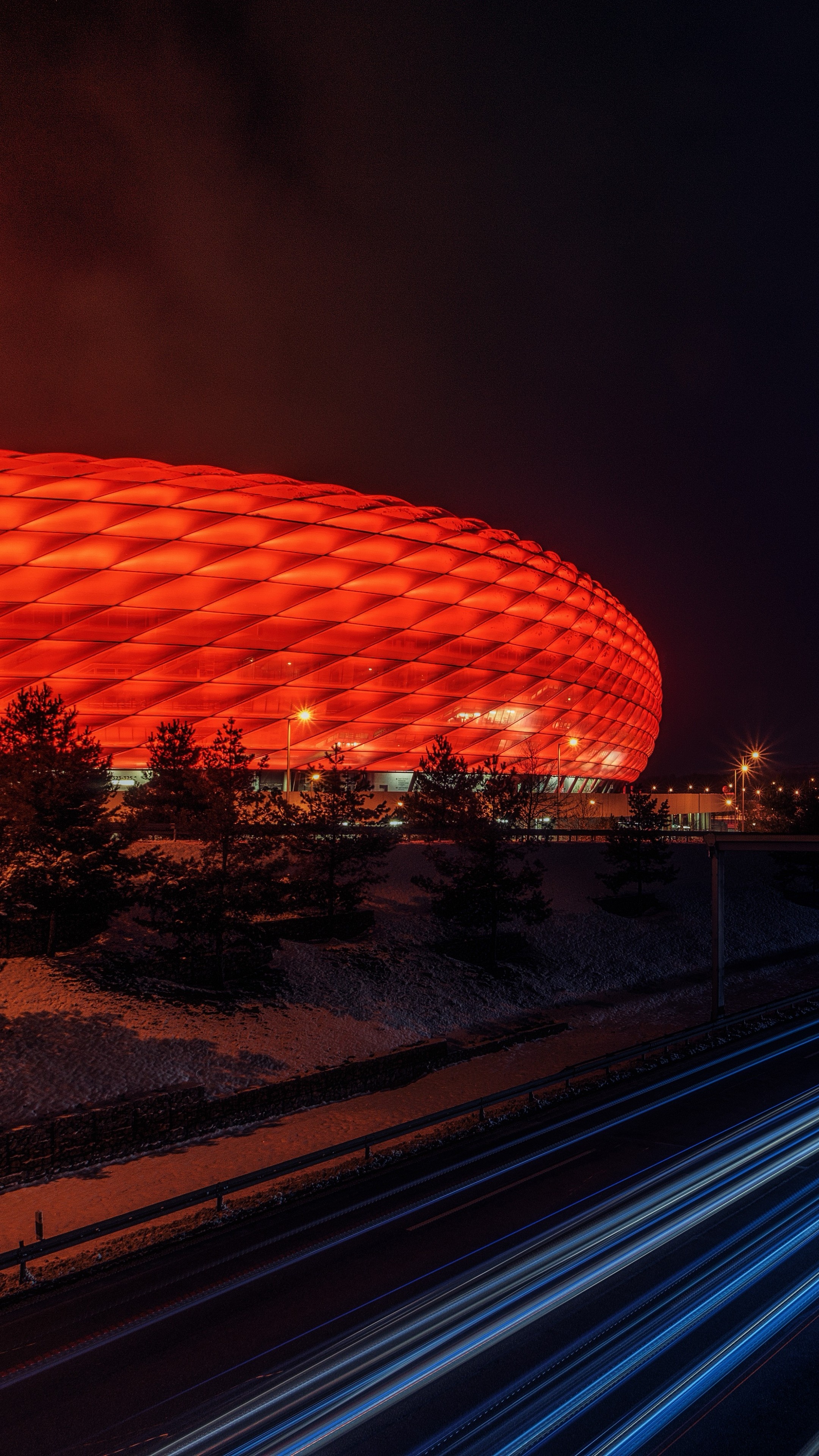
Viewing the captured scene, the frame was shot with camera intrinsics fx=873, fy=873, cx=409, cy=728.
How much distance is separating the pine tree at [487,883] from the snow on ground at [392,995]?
1.12 m

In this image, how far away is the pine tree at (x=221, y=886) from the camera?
802 inches

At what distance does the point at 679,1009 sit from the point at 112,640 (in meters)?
33.0

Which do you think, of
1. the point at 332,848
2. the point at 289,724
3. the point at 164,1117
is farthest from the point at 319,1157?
the point at 289,724

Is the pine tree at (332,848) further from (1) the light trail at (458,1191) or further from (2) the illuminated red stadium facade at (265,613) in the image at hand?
(2) the illuminated red stadium facade at (265,613)

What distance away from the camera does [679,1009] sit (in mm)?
24984

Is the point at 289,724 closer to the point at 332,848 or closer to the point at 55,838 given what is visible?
the point at 332,848

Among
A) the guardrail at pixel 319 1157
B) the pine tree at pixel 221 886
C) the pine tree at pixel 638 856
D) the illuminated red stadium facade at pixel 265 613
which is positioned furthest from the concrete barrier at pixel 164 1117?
the illuminated red stadium facade at pixel 265 613

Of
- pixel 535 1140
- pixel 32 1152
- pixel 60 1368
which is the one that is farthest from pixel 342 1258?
pixel 32 1152

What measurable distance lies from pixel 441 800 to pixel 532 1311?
2384cm

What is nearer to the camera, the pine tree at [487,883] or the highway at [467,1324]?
the highway at [467,1324]

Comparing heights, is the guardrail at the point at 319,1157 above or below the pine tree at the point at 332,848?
below

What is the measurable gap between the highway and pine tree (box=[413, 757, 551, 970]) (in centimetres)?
1437

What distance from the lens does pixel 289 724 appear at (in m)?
39.4

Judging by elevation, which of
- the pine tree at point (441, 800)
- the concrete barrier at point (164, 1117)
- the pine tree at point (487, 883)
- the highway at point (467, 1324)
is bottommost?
the concrete barrier at point (164, 1117)
